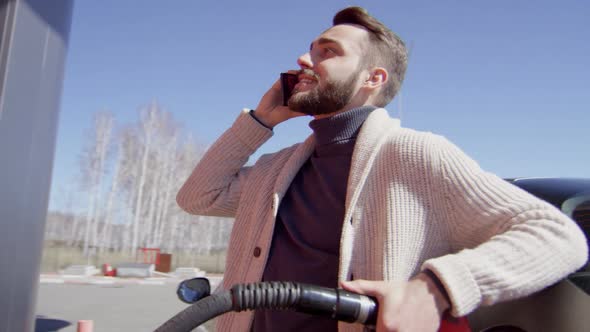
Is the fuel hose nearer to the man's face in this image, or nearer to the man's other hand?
the man's other hand

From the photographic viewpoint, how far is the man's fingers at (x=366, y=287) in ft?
3.36

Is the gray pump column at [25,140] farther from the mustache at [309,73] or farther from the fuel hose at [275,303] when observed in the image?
the mustache at [309,73]

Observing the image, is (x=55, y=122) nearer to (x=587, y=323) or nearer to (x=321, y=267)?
(x=321, y=267)

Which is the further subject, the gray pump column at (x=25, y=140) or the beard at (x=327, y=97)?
the beard at (x=327, y=97)

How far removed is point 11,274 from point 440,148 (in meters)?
1.35

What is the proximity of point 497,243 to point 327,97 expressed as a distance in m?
0.87

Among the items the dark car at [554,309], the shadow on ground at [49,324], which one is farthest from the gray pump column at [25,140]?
the shadow on ground at [49,324]

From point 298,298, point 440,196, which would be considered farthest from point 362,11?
point 298,298

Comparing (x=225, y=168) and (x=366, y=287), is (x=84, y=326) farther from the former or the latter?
(x=366, y=287)

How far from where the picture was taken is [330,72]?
1.81 metres

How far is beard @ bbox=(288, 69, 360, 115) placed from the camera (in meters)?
1.79

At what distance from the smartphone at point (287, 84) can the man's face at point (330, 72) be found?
0.07m

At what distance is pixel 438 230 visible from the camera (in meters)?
1.38

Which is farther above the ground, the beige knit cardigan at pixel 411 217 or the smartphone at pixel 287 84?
the smartphone at pixel 287 84
